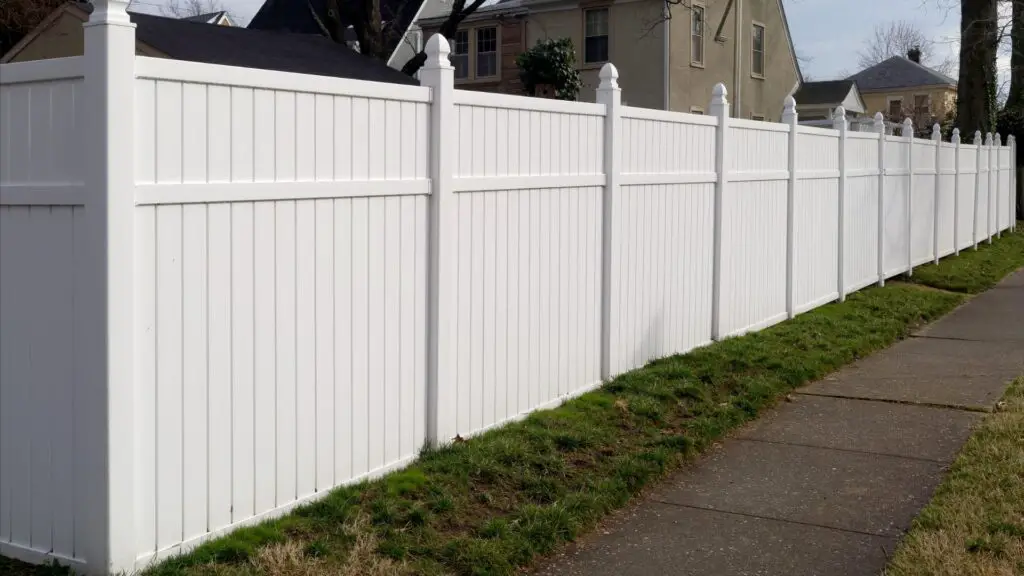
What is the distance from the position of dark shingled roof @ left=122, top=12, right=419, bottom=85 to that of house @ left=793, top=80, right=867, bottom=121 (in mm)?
20414

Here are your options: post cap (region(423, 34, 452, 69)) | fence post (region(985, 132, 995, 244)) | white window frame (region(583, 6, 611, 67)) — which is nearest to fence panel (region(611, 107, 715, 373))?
post cap (region(423, 34, 452, 69))

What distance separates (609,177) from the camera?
290 inches

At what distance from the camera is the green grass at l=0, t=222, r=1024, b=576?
175 inches

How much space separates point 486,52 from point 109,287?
94.9 feet

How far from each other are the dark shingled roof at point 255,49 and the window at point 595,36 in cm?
1157

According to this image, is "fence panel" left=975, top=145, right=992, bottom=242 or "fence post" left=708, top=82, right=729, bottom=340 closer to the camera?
"fence post" left=708, top=82, right=729, bottom=340

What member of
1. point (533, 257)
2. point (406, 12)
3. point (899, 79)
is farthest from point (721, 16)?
point (899, 79)

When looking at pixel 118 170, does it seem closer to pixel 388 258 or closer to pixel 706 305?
pixel 388 258

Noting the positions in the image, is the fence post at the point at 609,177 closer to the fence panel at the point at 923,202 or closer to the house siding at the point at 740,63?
the fence panel at the point at 923,202

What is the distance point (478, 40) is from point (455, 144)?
2713cm

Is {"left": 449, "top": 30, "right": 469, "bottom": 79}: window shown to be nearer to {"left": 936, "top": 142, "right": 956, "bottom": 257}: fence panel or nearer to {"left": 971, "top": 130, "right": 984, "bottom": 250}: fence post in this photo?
{"left": 971, "top": 130, "right": 984, "bottom": 250}: fence post

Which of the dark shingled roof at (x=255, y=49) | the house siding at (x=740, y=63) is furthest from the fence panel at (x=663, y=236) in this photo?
the house siding at (x=740, y=63)

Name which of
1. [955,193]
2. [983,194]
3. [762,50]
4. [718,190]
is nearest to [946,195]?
[955,193]

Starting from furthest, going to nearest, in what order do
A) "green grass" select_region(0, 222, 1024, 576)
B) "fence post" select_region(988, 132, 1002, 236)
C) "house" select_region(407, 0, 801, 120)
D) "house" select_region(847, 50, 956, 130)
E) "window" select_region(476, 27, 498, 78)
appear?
"house" select_region(847, 50, 956, 130)
"window" select_region(476, 27, 498, 78)
"house" select_region(407, 0, 801, 120)
"fence post" select_region(988, 132, 1002, 236)
"green grass" select_region(0, 222, 1024, 576)
